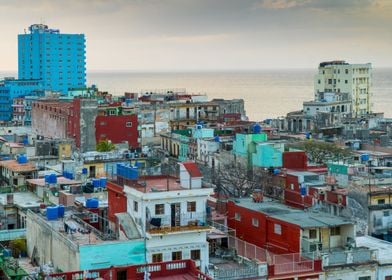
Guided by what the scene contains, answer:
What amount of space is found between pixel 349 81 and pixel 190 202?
336ft

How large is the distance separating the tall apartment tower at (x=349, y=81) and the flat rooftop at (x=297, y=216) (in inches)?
3648

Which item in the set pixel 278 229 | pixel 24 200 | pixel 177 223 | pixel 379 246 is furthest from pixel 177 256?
pixel 24 200

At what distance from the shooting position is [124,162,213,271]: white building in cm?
3109

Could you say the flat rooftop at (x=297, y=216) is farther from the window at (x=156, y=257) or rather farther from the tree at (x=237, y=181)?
the tree at (x=237, y=181)

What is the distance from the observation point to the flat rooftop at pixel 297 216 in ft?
110

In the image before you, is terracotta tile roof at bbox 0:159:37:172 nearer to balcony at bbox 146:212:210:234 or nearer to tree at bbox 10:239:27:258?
tree at bbox 10:239:27:258

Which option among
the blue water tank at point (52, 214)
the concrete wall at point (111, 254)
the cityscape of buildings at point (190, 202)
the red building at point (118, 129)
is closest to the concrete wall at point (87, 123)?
the cityscape of buildings at point (190, 202)

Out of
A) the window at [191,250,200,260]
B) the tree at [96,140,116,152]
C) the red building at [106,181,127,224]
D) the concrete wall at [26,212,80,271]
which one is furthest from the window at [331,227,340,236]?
the tree at [96,140,116,152]

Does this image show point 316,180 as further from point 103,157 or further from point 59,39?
point 59,39

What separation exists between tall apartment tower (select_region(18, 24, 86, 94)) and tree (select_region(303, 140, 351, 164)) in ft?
363

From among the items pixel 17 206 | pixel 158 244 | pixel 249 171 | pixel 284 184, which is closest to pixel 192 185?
pixel 158 244

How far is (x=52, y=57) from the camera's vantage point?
577ft

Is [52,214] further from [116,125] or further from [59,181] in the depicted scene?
[116,125]

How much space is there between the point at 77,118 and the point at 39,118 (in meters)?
18.0
